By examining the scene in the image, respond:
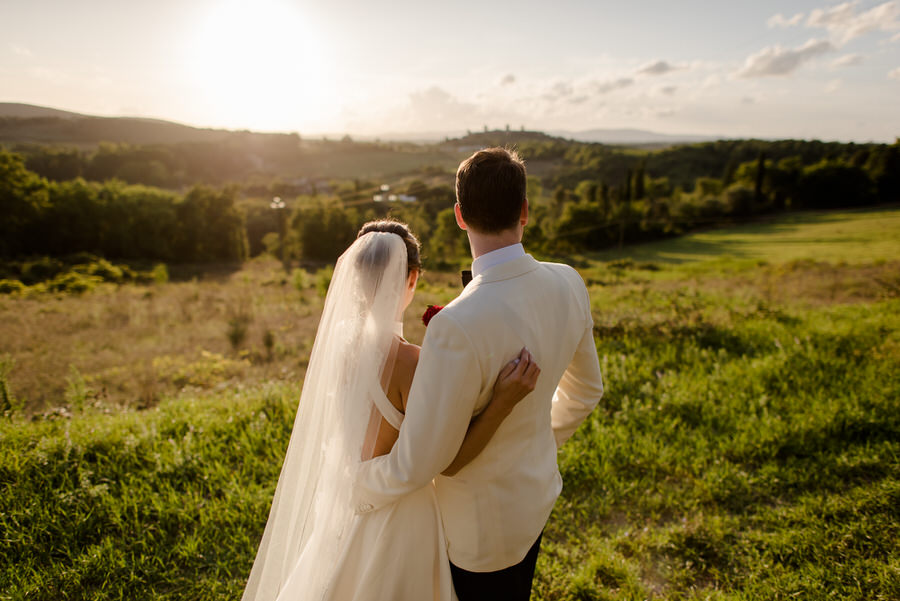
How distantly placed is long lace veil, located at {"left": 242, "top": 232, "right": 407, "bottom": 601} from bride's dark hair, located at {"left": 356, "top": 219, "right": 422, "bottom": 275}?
3.9 inches

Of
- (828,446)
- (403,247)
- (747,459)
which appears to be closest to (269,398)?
(403,247)

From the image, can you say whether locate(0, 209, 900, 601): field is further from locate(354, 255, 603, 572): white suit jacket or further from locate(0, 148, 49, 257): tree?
locate(0, 148, 49, 257): tree

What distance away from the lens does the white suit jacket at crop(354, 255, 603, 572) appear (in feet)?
4.68

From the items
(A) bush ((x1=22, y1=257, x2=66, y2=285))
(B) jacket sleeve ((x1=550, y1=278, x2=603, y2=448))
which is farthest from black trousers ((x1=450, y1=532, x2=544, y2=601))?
(A) bush ((x1=22, y1=257, x2=66, y2=285))

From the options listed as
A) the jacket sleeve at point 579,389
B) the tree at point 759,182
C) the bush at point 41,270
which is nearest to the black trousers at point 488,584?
the jacket sleeve at point 579,389

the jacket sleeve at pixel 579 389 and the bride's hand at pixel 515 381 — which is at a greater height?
the bride's hand at pixel 515 381

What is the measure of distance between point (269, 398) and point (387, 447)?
372cm

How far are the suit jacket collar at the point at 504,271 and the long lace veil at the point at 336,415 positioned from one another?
52 cm

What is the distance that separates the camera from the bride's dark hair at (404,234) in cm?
210

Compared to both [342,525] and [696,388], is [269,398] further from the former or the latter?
[696,388]


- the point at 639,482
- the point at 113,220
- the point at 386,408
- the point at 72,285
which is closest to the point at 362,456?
the point at 386,408

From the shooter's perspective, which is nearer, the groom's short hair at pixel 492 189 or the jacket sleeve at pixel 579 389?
the groom's short hair at pixel 492 189

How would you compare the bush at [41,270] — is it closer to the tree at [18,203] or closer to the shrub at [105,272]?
the shrub at [105,272]

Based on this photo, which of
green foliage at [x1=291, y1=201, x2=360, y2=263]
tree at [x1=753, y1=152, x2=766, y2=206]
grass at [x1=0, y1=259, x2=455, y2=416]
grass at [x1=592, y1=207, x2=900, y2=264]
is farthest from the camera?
tree at [x1=753, y1=152, x2=766, y2=206]
